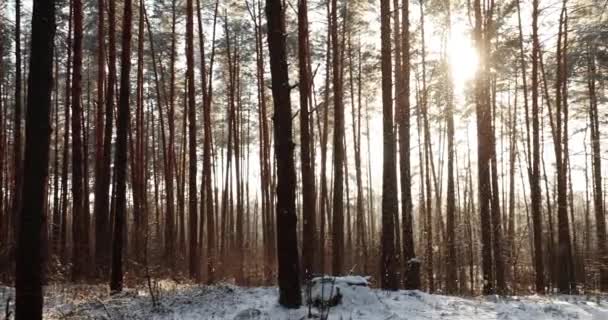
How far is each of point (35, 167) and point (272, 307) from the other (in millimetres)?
3548

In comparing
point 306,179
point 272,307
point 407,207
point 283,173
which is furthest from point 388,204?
point 272,307

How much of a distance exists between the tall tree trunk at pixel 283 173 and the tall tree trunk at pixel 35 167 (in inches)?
119

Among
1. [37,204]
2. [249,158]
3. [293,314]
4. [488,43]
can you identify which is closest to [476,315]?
[293,314]

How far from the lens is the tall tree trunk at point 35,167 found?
477cm

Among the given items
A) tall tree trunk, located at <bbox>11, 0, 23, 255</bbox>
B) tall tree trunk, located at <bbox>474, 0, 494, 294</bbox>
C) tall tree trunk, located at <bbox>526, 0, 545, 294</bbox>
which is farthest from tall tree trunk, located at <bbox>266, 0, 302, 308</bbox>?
tall tree trunk, located at <bbox>11, 0, 23, 255</bbox>

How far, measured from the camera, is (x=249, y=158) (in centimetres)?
2953

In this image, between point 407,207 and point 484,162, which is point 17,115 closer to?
point 407,207

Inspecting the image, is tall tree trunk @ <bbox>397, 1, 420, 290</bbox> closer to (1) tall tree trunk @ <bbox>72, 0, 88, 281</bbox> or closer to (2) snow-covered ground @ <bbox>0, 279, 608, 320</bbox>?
(2) snow-covered ground @ <bbox>0, 279, 608, 320</bbox>

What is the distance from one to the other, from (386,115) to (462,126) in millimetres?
12907

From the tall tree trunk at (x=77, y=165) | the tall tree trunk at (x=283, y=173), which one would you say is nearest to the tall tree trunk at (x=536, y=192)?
the tall tree trunk at (x=283, y=173)

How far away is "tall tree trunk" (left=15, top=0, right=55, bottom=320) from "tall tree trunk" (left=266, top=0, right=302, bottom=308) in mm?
3017

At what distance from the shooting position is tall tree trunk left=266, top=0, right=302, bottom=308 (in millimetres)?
6734

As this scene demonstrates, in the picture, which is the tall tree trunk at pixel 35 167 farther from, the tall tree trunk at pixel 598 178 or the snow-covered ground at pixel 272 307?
the tall tree trunk at pixel 598 178

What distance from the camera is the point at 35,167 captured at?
4.86 meters
